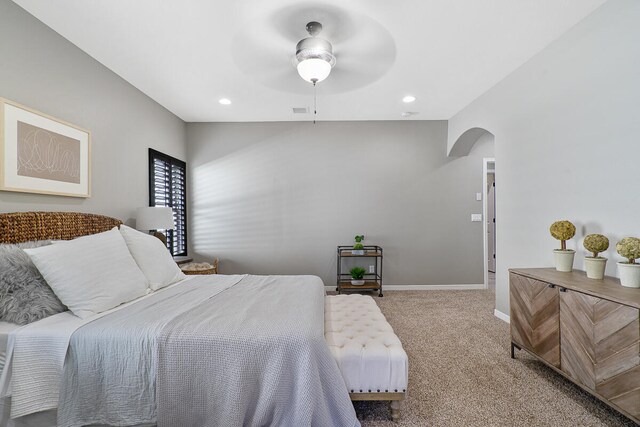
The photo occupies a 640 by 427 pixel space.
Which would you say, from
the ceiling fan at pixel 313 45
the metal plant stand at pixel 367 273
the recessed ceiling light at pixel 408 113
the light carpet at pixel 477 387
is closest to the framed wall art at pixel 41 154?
the ceiling fan at pixel 313 45

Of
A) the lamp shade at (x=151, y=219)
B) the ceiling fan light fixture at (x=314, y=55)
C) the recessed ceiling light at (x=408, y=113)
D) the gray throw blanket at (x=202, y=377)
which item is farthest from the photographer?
the recessed ceiling light at (x=408, y=113)

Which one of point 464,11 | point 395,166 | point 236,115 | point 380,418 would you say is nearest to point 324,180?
point 395,166

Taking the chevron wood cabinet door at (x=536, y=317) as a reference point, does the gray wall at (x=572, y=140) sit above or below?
above

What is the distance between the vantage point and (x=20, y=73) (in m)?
1.88

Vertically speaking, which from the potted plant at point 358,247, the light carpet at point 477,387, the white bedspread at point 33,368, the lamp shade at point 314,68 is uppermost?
the lamp shade at point 314,68

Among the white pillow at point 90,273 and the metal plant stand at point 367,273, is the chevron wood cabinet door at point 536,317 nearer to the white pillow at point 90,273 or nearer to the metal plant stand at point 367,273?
the metal plant stand at point 367,273

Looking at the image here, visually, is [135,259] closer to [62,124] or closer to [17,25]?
[62,124]

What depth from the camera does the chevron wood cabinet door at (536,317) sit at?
1.80 meters

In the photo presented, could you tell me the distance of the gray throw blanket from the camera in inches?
50.3

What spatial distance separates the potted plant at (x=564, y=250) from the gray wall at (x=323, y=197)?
218cm

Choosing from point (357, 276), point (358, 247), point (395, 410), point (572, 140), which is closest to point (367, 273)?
point (357, 276)

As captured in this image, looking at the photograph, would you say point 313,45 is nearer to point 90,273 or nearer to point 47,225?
point 90,273

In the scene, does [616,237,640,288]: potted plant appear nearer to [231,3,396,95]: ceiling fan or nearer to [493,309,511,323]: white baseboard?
[493,309,511,323]: white baseboard

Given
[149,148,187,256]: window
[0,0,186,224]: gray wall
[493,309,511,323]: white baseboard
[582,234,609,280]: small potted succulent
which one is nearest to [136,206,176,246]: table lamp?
[0,0,186,224]: gray wall
